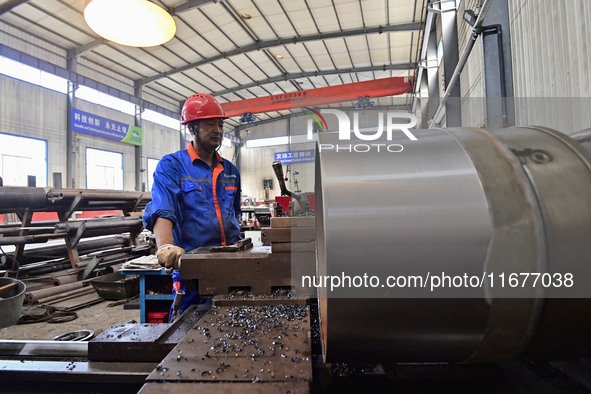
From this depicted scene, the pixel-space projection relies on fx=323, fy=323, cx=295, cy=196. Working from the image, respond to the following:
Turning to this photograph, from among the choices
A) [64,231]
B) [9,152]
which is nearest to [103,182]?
[9,152]

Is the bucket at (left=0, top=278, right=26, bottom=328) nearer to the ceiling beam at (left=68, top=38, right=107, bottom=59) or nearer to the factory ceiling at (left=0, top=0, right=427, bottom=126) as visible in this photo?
the factory ceiling at (left=0, top=0, right=427, bottom=126)

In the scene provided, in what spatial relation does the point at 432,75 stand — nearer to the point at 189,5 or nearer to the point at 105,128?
the point at 189,5

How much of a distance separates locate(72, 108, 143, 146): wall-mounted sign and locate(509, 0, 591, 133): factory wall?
972cm

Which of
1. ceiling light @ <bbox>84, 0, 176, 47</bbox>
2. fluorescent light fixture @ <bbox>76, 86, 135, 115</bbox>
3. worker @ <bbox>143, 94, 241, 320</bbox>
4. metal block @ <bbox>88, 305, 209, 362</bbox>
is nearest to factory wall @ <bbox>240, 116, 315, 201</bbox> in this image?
fluorescent light fixture @ <bbox>76, 86, 135, 115</bbox>

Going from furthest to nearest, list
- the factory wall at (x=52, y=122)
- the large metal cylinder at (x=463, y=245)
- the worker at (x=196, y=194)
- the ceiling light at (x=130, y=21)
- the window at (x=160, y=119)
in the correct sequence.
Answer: the window at (x=160, y=119), the factory wall at (x=52, y=122), the ceiling light at (x=130, y=21), the worker at (x=196, y=194), the large metal cylinder at (x=463, y=245)

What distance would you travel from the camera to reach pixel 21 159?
7.52 m

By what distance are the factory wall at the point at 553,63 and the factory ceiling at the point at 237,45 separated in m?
5.35

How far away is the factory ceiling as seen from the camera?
6.62 metres

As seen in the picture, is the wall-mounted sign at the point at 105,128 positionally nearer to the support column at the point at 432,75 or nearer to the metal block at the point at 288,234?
the support column at the point at 432,75

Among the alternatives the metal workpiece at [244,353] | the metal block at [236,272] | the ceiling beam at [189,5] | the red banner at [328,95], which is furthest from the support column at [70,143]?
the metal workpiece at [244,353]

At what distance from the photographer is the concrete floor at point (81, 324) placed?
109 inches

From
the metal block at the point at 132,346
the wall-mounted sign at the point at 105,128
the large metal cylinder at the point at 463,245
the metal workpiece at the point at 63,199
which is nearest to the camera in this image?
the large metal cylinder at the point at 463,245

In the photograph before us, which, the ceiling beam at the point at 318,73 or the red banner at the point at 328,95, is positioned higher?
the ceiling beam at the point at 318,73

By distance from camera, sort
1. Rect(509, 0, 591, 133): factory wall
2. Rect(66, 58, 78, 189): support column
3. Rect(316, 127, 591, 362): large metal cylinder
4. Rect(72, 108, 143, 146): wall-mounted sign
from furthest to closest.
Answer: Rect(72, 108, 143, 146): wall-mounted sign < Rect(66, 58, 78, 189): support column < Rect(509, 0, 591, 133): factory wall < Rect(316, 127, 591, 362): large metal cylinder
